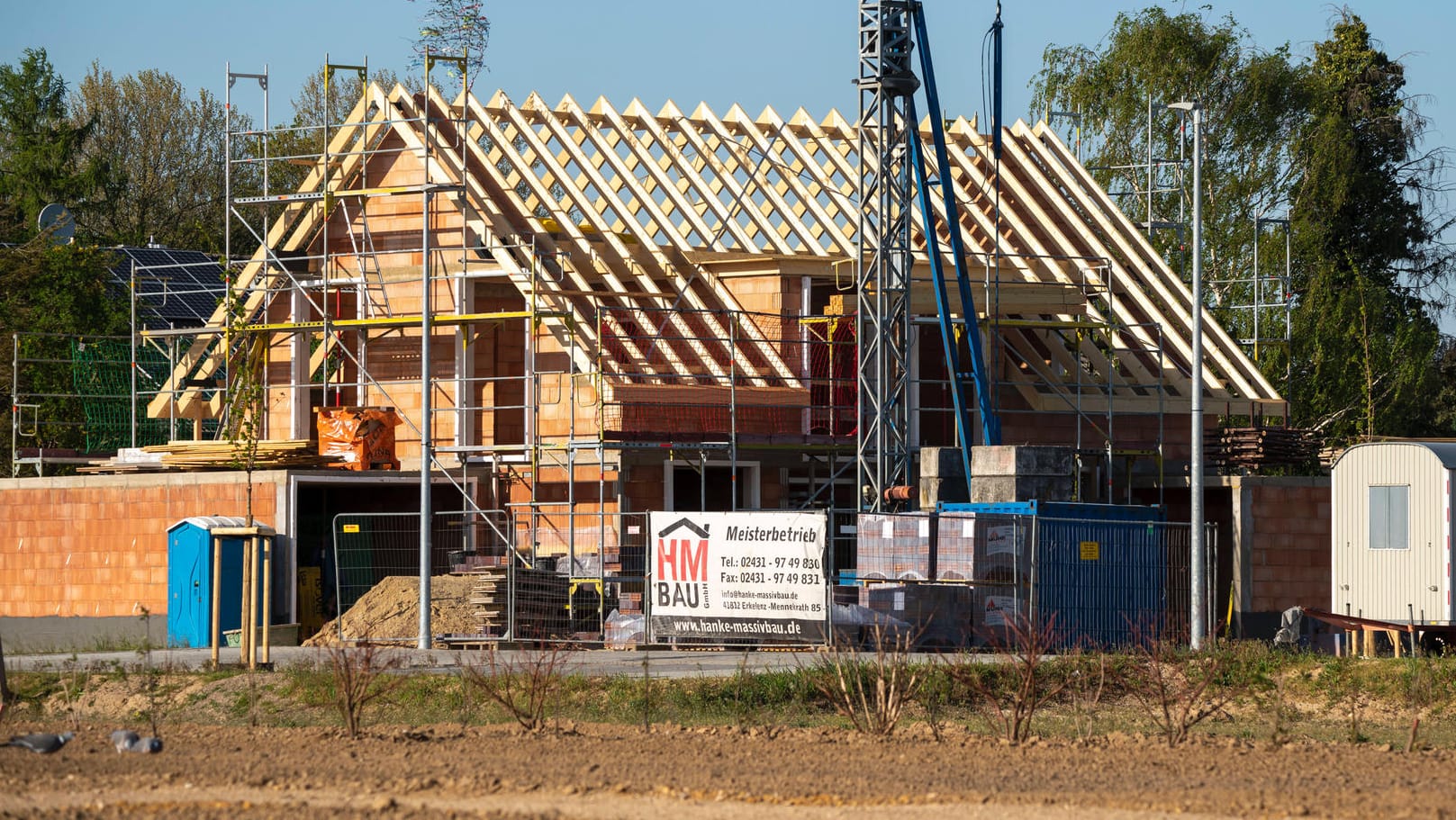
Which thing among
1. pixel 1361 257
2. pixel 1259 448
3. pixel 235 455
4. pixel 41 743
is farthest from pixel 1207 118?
pixel 41 743

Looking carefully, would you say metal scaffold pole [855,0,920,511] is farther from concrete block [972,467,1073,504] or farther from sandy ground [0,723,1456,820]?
sandy ground [0,723,1456,820]

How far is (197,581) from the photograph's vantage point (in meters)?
24.6

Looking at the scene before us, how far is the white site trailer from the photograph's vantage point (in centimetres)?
2336

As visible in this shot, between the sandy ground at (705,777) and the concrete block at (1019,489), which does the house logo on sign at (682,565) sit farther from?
the sandy ground at (705,777)

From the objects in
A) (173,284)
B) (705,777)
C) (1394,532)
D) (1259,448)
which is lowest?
(705,777)

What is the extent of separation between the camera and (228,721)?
1752cm

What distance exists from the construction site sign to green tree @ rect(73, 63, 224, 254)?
36594 millimetres

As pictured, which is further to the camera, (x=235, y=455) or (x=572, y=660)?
(x=235, y=455)

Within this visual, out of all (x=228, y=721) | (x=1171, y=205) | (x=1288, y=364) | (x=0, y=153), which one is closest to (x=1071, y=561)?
(x=228, y=721)

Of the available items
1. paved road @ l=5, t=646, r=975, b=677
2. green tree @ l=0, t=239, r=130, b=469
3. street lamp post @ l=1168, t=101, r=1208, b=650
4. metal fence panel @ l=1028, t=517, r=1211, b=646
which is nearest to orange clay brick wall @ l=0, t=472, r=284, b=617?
paved road @ l=5, t=646, r=975, b=677

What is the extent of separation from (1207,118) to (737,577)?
25634 millimetres

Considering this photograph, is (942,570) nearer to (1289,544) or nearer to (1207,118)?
Answer: (1289,544)

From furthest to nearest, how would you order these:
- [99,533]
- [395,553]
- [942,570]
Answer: [99,533], [395,553], [942,570]

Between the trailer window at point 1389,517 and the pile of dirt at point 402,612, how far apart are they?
11.6m
